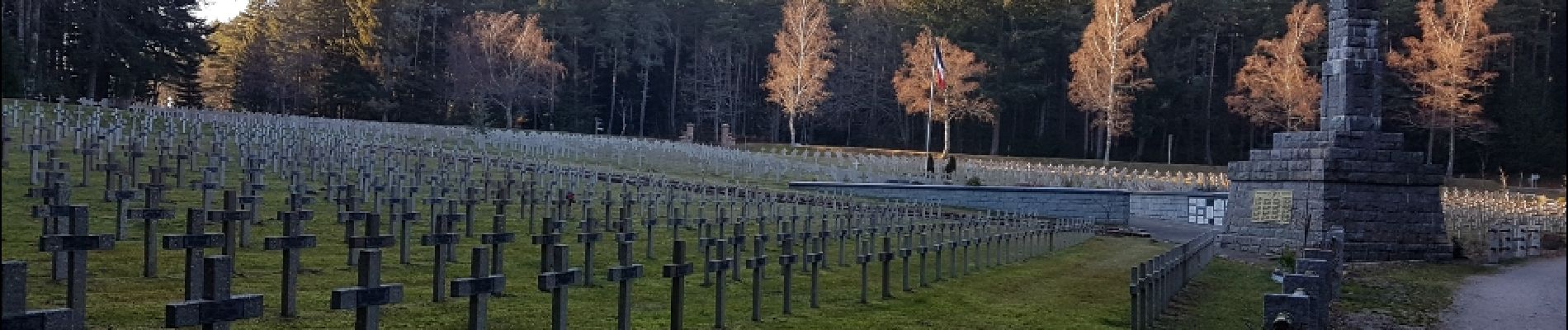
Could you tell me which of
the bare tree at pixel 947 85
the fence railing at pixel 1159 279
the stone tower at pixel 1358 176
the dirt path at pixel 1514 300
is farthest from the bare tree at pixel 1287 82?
the fence railing at pixel 1159 279

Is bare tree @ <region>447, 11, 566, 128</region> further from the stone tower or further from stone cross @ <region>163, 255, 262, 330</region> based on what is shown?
stone cross @ <region>163, 255, 262, 330</region>

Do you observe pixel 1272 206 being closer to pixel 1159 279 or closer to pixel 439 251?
pixel 1159 279

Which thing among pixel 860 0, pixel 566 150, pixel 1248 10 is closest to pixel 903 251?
pixel 566 150

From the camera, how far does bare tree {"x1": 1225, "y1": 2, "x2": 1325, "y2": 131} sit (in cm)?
5531

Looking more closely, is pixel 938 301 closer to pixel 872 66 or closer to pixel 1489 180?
pixel 1489 180

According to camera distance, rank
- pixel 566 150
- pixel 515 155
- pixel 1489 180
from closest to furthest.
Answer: pixel 515 155 → pixel 566 150 → pixel 1489 180

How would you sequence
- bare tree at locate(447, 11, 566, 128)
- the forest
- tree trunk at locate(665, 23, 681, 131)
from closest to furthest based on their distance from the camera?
the forest, bare tree at locate(447, 11, 566, 128), tree trunk at locate(665, 23, 681, 131)

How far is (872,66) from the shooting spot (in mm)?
71375

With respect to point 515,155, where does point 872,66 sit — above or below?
above

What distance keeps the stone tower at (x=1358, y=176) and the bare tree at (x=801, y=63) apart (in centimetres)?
3573

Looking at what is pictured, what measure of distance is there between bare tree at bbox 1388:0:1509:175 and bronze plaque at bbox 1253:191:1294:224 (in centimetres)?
1851

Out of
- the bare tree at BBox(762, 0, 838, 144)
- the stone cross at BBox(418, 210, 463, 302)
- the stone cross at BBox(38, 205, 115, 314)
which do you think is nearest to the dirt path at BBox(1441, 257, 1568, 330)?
the stone cross at BBox(418, 210, 463, 302)

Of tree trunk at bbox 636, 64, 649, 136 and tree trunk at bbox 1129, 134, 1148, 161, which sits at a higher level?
tree trunk at bbox 636, 64, 649, 136

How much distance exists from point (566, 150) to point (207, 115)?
1004cm
